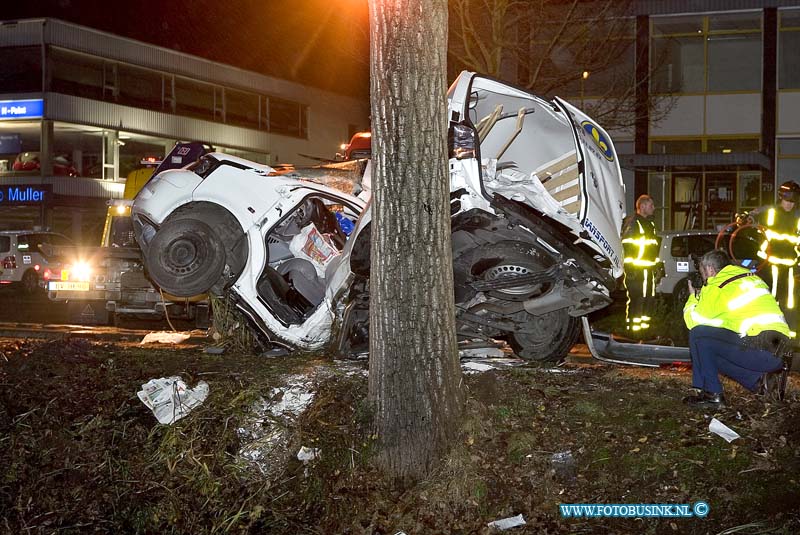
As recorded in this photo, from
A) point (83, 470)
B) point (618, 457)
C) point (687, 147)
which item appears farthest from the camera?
point (687, 147)

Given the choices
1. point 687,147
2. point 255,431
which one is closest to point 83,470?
point 255,431

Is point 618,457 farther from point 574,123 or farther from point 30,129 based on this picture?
point 30,129

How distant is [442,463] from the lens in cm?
502

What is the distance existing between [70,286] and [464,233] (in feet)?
25.1

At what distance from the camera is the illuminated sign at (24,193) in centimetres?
3138

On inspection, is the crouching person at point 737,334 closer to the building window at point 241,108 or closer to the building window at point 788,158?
the building window at point 788,158

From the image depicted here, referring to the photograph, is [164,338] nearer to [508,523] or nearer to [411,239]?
[411,239]

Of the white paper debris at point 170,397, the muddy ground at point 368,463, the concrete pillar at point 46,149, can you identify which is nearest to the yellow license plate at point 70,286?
the muddy ground at point 368,463

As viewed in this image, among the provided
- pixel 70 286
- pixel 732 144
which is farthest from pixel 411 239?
pixel 732 144

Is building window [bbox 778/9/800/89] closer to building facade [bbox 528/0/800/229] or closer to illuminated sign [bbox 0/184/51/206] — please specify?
building facade [bbox 528/0/800/229]

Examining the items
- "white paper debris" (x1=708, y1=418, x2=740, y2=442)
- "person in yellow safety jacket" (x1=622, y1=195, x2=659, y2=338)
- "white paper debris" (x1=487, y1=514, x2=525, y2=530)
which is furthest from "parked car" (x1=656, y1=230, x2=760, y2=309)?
"white paper debris" (x1=487, y1=514, x2=525, y2=530)

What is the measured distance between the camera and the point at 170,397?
5926mm

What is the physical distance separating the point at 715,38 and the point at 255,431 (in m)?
23.3

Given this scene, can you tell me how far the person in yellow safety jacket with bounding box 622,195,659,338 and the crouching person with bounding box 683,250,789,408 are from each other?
4.14 metres
